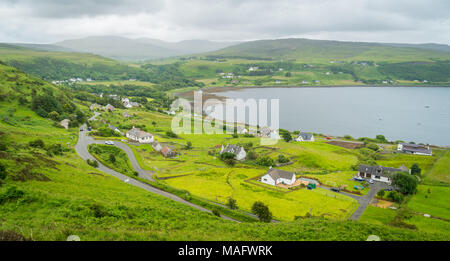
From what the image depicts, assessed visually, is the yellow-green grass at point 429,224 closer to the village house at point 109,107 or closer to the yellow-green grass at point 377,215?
the yellow-green grass at point 377,215

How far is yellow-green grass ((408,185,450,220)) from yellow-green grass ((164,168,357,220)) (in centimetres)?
891

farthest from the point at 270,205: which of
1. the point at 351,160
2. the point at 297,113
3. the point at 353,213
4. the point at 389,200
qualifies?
the point at 297,113

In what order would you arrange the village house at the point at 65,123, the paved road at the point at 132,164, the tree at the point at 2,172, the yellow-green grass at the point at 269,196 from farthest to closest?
the village house at the point at 65,123, the yellow-green grass at the point at 269,196, the paved road at the point at 132,164, the tree at the point at 2,172

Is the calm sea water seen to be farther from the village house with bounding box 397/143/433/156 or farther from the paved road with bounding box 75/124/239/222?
the paved road with bounding box 75/124/239/222

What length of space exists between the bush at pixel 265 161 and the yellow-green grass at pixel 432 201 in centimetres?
2807

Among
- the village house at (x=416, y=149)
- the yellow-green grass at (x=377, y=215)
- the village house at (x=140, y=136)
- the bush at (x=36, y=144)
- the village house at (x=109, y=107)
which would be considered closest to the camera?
the yellow-green grass at (x=377, y=215)

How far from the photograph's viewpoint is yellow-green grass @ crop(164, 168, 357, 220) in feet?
124

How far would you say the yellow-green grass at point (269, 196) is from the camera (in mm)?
37938

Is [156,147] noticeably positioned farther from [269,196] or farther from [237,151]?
[269,196]

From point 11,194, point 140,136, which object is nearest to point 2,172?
point 11,194

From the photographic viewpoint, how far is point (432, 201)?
135ft

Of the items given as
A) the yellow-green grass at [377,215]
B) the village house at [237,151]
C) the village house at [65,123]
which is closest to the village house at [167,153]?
the village house at [237,151]
